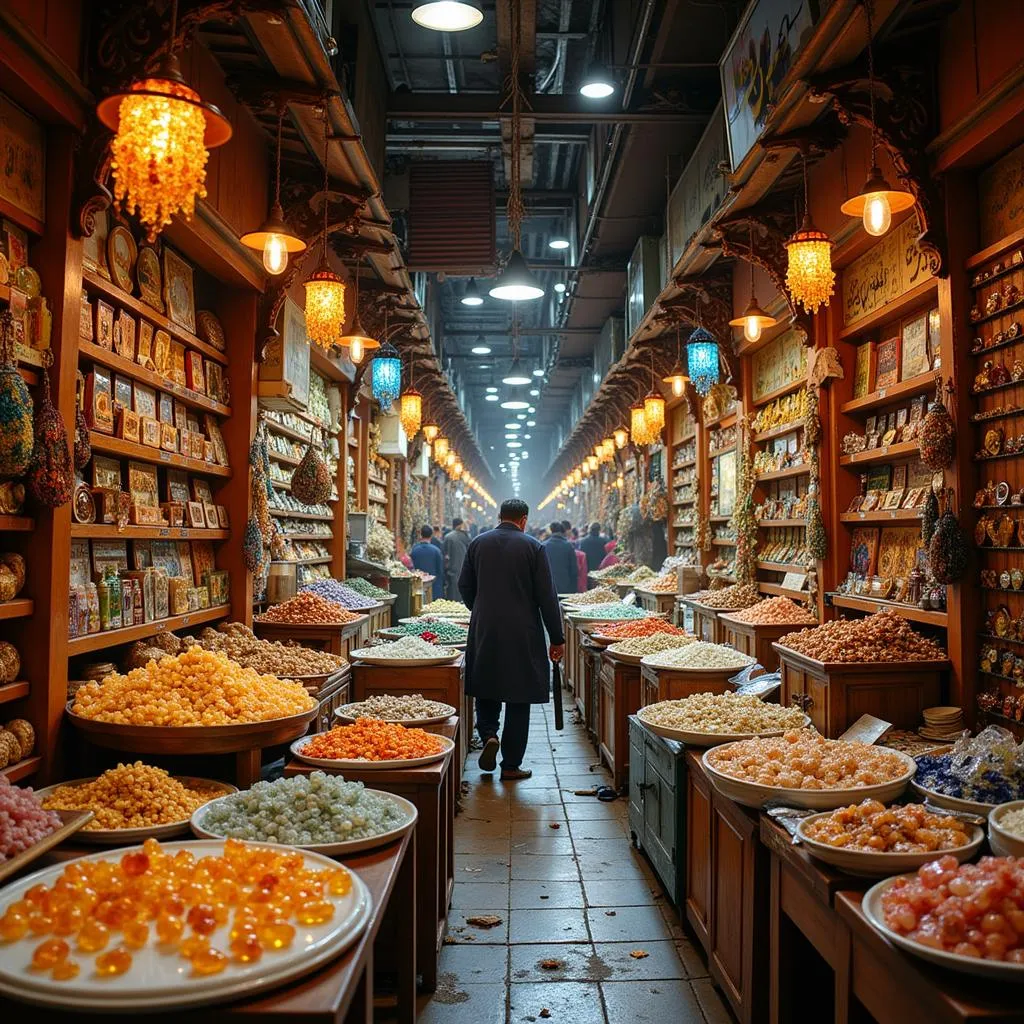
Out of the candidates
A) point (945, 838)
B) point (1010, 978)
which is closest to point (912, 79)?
point (945, 838)

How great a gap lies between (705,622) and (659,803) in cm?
385

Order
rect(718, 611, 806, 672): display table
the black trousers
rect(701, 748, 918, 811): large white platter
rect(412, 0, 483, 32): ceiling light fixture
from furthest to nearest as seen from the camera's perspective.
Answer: the black trousers
rect(718, 611, 806, 672): display table
rect(412, 0, 483, 32): ceiling light fixture
rect(701, 748, 918, 811): large white platter

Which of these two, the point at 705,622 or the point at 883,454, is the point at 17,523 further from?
the point at 705,622

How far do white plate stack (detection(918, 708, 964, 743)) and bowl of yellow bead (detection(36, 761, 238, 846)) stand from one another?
126 inches

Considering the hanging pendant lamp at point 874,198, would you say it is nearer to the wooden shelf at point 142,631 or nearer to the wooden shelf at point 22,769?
the wooden shelf at point 142,631

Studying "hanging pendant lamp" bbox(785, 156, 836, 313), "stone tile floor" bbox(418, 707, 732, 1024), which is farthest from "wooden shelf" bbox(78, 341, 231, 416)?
"hanging pendant lamp" bbox(785, 156, 836, 313)

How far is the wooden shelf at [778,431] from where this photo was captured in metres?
7.04

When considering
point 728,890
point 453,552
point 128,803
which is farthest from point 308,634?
point 453,552

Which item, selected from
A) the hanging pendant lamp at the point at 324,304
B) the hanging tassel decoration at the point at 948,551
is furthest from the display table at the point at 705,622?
the hanging pendant lamp at the point at 324,304

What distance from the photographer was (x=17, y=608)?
133 inches

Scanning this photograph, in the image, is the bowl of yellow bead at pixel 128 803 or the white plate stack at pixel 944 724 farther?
the white plate stack at pixel 944 724

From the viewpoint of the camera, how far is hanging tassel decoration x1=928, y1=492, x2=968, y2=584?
404 centimetres

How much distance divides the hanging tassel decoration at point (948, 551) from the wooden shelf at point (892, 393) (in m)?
0.94

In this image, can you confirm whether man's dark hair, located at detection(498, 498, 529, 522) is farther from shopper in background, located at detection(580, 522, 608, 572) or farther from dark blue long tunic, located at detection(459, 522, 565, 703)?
shopper in background, located at detection(580, 522, 608, 572)
